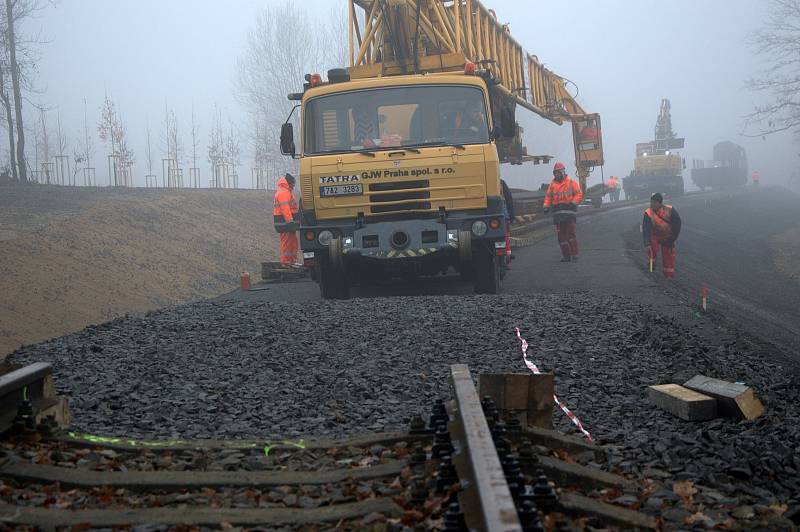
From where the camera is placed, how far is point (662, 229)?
566 inches

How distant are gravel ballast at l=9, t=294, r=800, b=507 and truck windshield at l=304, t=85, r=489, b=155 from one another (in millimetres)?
2139

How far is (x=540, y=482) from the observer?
3283 millimetres

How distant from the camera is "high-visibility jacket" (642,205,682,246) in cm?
1423

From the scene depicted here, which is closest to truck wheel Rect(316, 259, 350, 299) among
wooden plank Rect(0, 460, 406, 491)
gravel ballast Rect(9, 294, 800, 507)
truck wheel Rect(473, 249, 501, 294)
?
gravel ballast Rect(9, 294, 800, 507)

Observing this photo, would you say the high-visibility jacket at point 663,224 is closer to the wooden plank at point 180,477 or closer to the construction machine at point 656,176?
the wooden plank at point 180,477

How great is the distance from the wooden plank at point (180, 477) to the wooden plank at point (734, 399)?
88.0 inches

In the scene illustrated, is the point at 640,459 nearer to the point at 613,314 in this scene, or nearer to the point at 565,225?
the point at 613,314

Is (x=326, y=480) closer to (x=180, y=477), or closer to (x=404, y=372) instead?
(x=180, y=477)

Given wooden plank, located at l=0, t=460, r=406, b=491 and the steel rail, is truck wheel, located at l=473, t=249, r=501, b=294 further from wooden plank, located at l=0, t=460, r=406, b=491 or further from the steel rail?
wooden plank, located at l=0, t=460, r=406, b=491

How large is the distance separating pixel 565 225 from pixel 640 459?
451 inches

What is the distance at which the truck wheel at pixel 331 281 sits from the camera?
36.8 ft

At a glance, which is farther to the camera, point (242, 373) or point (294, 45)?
point (294, 45)

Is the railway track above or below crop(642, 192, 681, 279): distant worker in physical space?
below

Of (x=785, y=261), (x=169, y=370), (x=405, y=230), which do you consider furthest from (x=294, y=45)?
(x=169, y=370)
